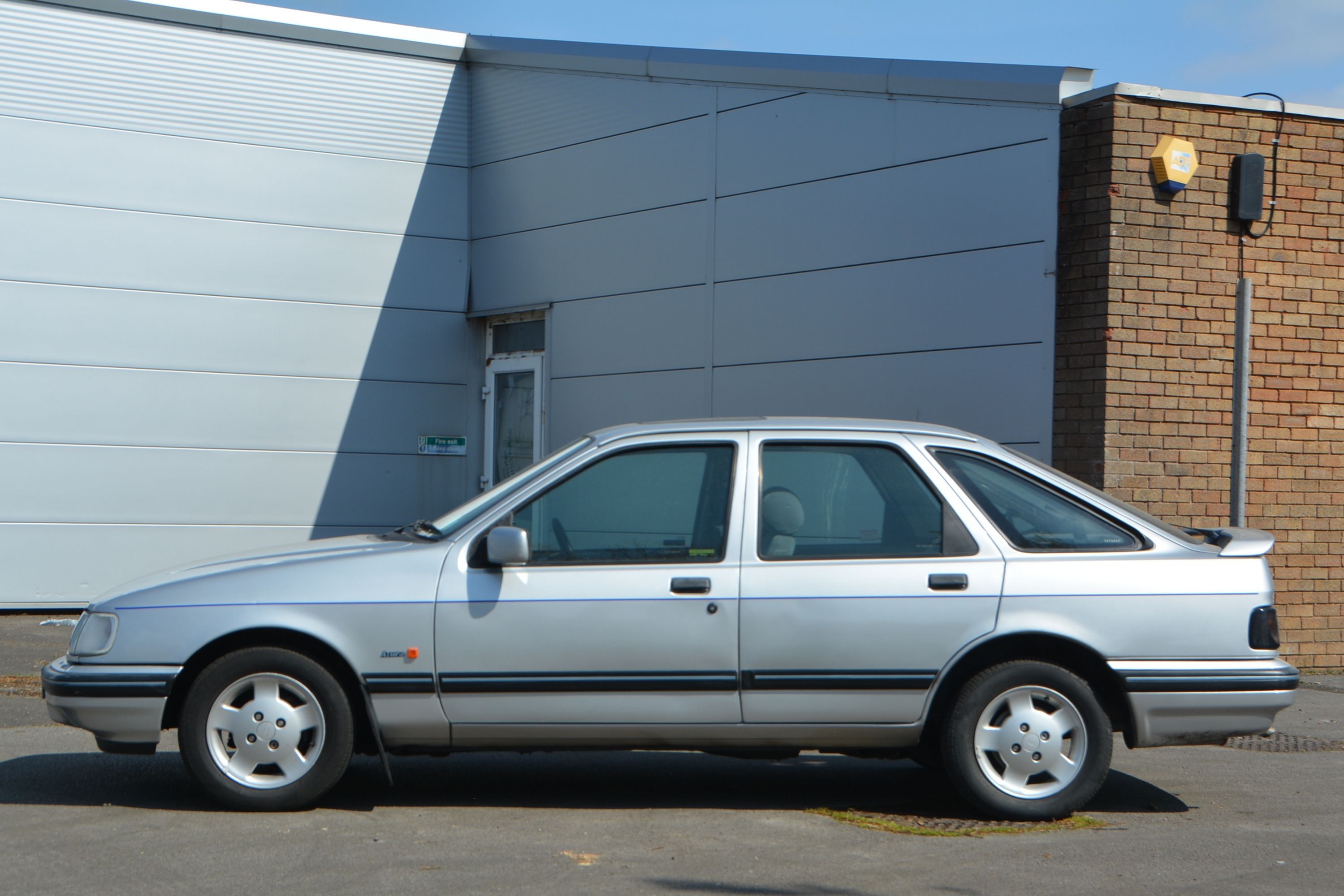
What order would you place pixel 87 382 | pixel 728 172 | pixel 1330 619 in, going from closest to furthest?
1. pixel 1330 619
2. pixel 728 172
3. pixel 87 382

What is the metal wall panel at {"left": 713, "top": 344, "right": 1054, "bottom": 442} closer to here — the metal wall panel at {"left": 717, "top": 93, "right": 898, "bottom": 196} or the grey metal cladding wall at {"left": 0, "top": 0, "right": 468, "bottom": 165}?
the metal wall panel at {"left": 717, "top": 93, "right": 898, "bottom": 196}

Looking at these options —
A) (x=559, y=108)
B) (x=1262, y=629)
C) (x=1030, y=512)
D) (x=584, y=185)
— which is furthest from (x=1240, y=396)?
(x=559, y=108)

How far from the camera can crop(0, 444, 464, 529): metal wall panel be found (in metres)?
13.3

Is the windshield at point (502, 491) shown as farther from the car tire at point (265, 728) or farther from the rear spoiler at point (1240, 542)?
the rear spoiler at point (1240, 542)

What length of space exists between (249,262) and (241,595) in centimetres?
964

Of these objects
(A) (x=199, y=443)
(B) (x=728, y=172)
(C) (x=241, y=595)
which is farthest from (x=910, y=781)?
(A) (x=199, y=443)

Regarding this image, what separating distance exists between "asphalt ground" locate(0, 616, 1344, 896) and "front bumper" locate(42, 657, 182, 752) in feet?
1.22

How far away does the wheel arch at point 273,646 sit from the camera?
534 centimetres

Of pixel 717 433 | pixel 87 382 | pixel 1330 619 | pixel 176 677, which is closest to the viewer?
pixel 176 677

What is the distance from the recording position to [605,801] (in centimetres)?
584

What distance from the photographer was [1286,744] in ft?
24.9

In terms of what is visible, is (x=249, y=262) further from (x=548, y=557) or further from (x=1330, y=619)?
(x=1330, y=619)

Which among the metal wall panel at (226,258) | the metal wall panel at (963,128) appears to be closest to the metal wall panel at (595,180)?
the metal wall panel at (226,258)

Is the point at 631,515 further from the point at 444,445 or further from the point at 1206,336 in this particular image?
the point at 444,445
